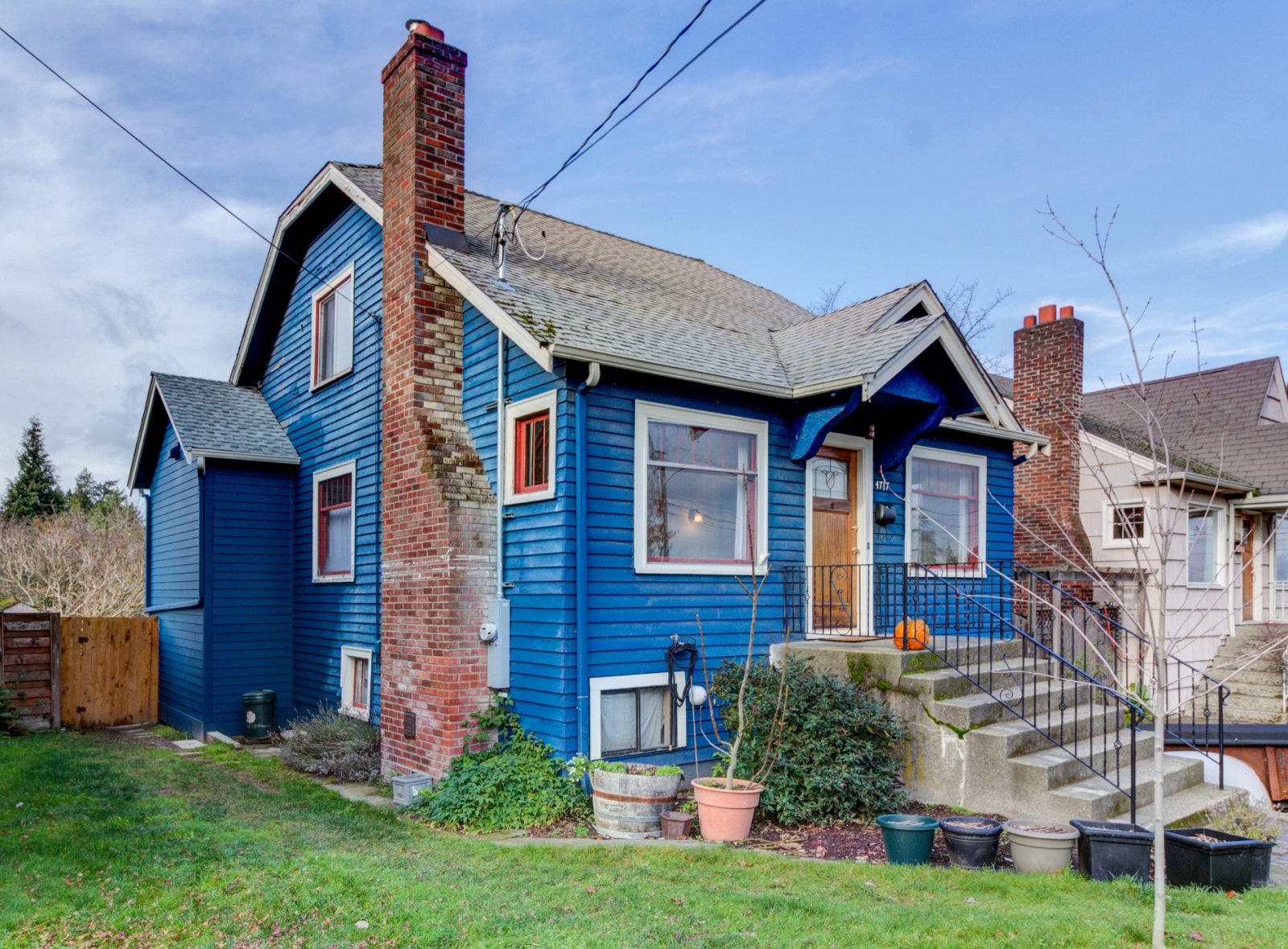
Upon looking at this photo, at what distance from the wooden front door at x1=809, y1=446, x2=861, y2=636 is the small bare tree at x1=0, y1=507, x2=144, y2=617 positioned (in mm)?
17762

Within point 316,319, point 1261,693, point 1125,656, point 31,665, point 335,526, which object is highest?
point 316,319

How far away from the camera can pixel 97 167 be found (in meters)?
12.1

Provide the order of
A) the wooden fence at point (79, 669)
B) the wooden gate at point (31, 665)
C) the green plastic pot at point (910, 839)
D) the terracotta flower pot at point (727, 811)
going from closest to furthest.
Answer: the green plastic pot at point (910, 839) < the terracotta flower pot at point (727, 811) < the wooden gate at point (31, 665) < the wooden fence at point (79, 669)

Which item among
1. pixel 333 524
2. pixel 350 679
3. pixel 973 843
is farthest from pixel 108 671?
pixel 973 843

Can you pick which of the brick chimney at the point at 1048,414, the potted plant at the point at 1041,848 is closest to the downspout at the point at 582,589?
the potted plant at the point at 1041,848

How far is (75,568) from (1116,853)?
27.2m

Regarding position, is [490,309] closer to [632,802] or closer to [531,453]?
[531,453]

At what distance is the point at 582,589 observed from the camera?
8172 mm

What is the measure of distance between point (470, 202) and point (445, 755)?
7633 millimetres

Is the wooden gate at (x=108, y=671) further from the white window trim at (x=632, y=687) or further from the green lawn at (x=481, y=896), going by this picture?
the white window trim at (x=632, y=687)

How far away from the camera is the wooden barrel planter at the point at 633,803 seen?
7379 mm

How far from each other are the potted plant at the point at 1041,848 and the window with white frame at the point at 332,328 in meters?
9.29

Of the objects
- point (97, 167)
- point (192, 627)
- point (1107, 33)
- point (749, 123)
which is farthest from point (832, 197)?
point (192, 627)

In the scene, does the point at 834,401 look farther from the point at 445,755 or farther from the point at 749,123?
the point at 445,755
